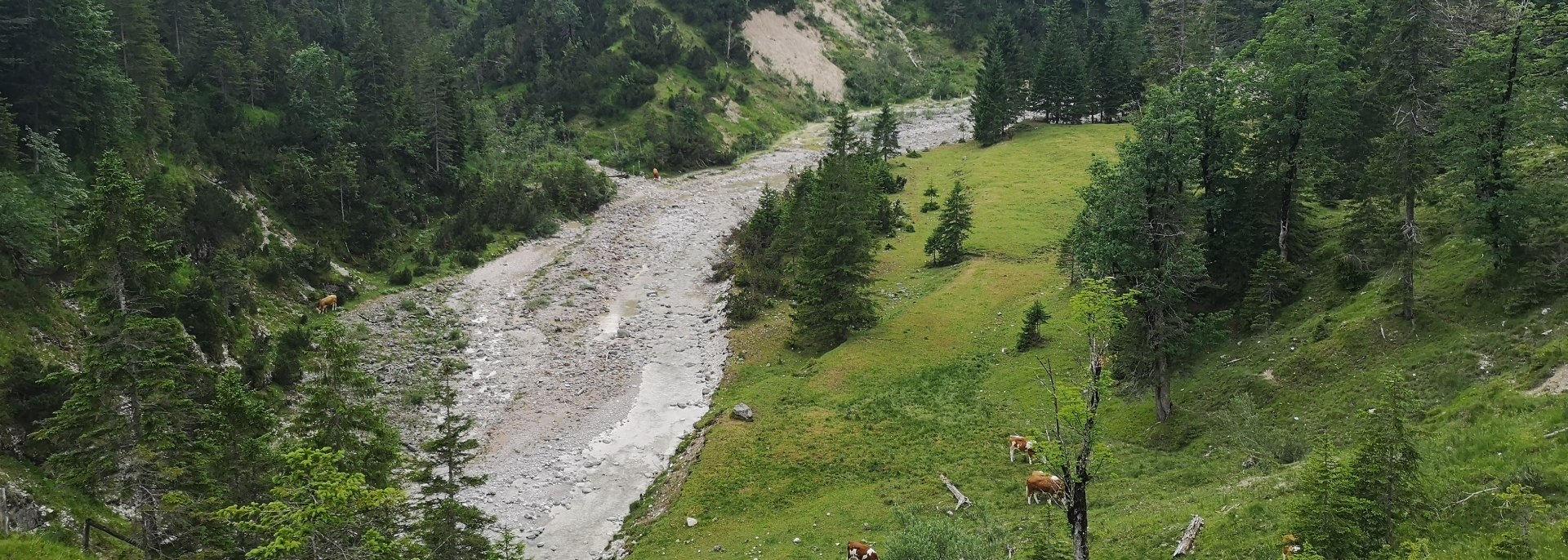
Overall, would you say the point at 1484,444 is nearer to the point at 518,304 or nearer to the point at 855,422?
the point at 855,422

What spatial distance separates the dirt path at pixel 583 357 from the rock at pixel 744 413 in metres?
3.12

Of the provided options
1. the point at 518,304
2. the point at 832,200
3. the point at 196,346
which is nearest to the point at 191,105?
the point at 518,304

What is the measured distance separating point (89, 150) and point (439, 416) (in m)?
25.4

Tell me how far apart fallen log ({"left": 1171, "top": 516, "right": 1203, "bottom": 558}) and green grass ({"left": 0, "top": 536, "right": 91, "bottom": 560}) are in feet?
78.2

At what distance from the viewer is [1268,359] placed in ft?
100

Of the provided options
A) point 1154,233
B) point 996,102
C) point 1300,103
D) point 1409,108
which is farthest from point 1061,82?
point 1154,233

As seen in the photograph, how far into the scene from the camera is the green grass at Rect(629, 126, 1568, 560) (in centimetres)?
1920

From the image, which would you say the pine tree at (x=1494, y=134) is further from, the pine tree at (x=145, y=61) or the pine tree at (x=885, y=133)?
the pine tree at (x=145, y=61)

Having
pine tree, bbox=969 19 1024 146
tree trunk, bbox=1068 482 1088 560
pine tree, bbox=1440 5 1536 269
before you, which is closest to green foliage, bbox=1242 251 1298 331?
pine tree, bbox=1440 5 1536 269

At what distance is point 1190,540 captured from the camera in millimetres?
20016

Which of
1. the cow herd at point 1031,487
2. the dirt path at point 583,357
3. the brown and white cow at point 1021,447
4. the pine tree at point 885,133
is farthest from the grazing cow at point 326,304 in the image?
the pine tree at point 885,133

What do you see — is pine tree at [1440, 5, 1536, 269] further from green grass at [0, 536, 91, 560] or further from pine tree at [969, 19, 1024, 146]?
pine tree at [969, 19, 1024, 146]

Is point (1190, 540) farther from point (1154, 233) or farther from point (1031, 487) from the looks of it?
point (1154, 233)

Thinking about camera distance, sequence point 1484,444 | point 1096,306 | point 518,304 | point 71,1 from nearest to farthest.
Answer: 1. point 1096,306
2. point 1484,444
3. point 71,1
4. point 518,304
